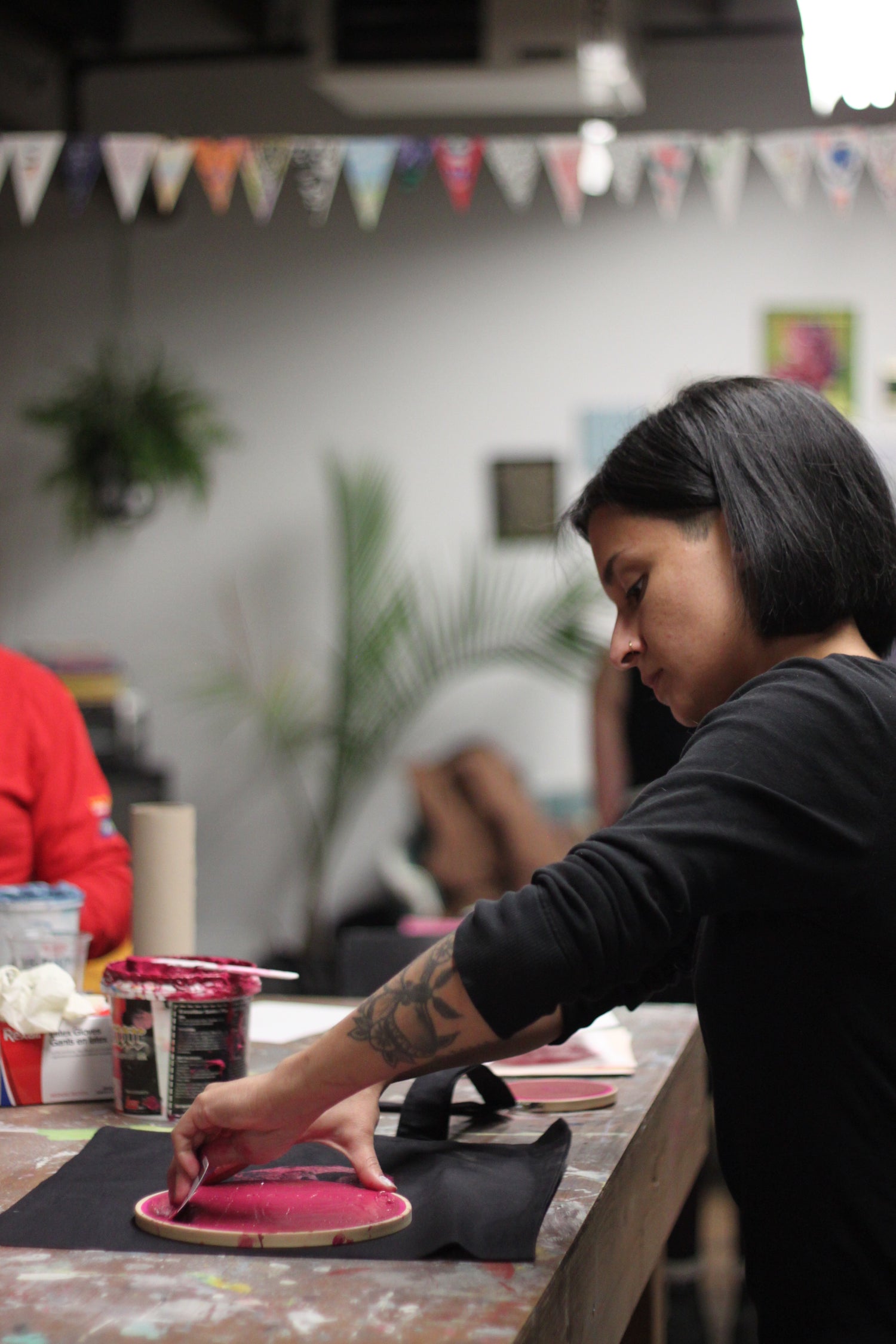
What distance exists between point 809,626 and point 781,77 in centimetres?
348

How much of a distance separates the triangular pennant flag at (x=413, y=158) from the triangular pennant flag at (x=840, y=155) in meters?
1.15

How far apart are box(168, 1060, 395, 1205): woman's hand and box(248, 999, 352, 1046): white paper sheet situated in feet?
1.70

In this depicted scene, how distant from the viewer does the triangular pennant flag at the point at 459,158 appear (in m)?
4.37

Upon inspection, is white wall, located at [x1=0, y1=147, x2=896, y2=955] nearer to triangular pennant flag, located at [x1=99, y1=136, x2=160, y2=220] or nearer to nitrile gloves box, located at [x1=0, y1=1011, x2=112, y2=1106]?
triangular pennant flag, located at [x1=99, y1=136, x2=160, y2=220]

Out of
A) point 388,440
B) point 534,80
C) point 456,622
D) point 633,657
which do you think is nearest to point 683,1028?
point 633,657

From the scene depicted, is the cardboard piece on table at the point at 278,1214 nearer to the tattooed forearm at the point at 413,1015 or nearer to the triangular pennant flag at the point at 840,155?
the tattooed forearm at the point at 413,1015

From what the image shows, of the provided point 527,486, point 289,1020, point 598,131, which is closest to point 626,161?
point 598,131

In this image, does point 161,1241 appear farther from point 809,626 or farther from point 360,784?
point 360,784

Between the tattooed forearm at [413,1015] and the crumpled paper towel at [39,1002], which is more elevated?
the tattooed forearm at [413,1015]

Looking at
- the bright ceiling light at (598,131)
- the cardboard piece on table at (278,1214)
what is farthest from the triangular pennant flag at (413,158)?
the cardboard piece on table at (278,1214)

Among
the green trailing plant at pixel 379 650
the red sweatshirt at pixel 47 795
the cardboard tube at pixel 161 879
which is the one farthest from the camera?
the green trailing plant at pixel 379 650

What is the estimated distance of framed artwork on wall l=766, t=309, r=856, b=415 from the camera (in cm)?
494

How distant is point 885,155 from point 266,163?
5.87 feet

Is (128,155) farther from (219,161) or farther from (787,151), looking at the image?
(787,151)
